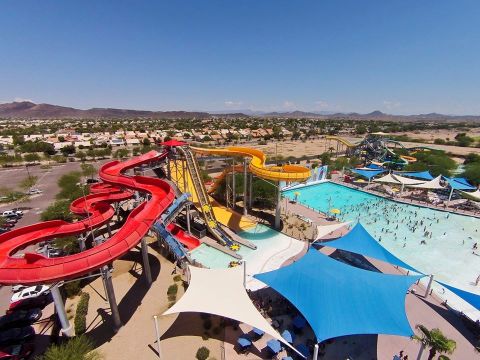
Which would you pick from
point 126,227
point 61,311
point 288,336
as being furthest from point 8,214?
point 288,336

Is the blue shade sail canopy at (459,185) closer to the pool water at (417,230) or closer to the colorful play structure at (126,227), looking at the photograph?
the pool water at (417,230)

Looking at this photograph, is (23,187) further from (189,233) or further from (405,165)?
(405,165)

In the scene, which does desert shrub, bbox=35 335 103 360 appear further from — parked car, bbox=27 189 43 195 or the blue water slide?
parked car, bbox=27 189 43 195

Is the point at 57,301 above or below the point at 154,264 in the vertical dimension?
above

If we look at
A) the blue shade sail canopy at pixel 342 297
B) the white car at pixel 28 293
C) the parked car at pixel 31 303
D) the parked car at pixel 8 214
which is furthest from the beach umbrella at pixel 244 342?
the parked car at pixel 8 214

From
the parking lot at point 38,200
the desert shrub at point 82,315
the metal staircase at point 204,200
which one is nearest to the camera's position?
the desert shrub at point 82,315

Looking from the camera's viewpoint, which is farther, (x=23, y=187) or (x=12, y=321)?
(x=23, y=187)

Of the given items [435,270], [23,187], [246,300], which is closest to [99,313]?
[246,300]

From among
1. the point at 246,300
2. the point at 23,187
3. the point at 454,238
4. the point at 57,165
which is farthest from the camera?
the point at 57,165
